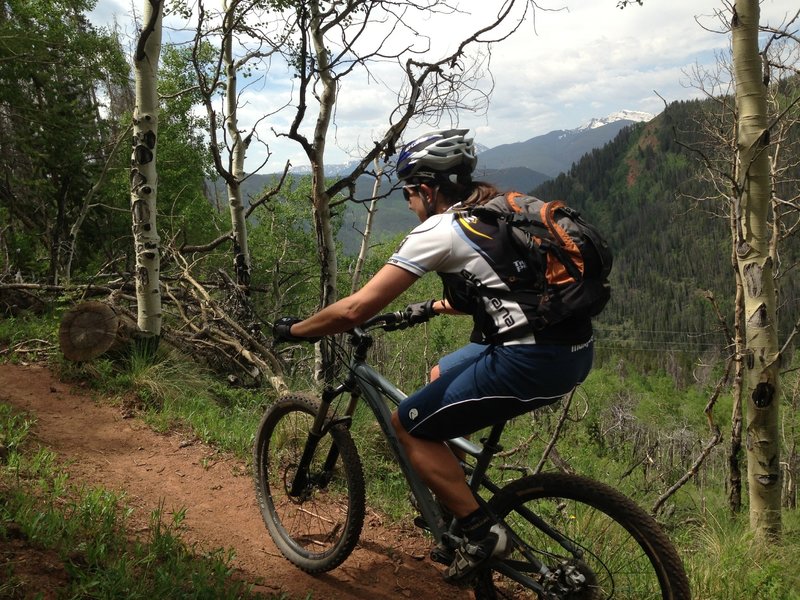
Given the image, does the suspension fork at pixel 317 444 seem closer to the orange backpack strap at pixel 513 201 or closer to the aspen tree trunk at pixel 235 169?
the orange backpack strap at pixel 513 201

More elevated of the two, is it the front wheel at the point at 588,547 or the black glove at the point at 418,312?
the black glove at the point at 418,312

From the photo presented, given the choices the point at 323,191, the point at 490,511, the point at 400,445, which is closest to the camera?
the point at 490,511

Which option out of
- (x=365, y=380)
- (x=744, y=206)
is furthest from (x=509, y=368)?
(x=744, y=206)

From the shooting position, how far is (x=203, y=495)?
13.9ft

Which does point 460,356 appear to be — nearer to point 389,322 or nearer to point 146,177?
point 389,322

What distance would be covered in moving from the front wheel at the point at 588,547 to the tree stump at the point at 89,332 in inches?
212

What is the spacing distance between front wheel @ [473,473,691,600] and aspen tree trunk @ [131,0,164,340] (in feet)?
18.4

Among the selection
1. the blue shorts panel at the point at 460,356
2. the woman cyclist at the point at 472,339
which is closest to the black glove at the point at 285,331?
the woman cyclist at the point at 472,339

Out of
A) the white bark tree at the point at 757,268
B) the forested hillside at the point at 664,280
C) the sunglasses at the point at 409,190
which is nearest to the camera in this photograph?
the sunglasses at the point at 409,190

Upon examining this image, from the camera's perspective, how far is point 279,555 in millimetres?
3613

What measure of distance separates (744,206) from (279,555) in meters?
4.76

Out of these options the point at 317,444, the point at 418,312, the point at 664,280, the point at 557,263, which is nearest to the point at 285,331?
the point at 418,312

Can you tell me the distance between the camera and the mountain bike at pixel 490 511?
96.3 inches

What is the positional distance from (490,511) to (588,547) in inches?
18.4
